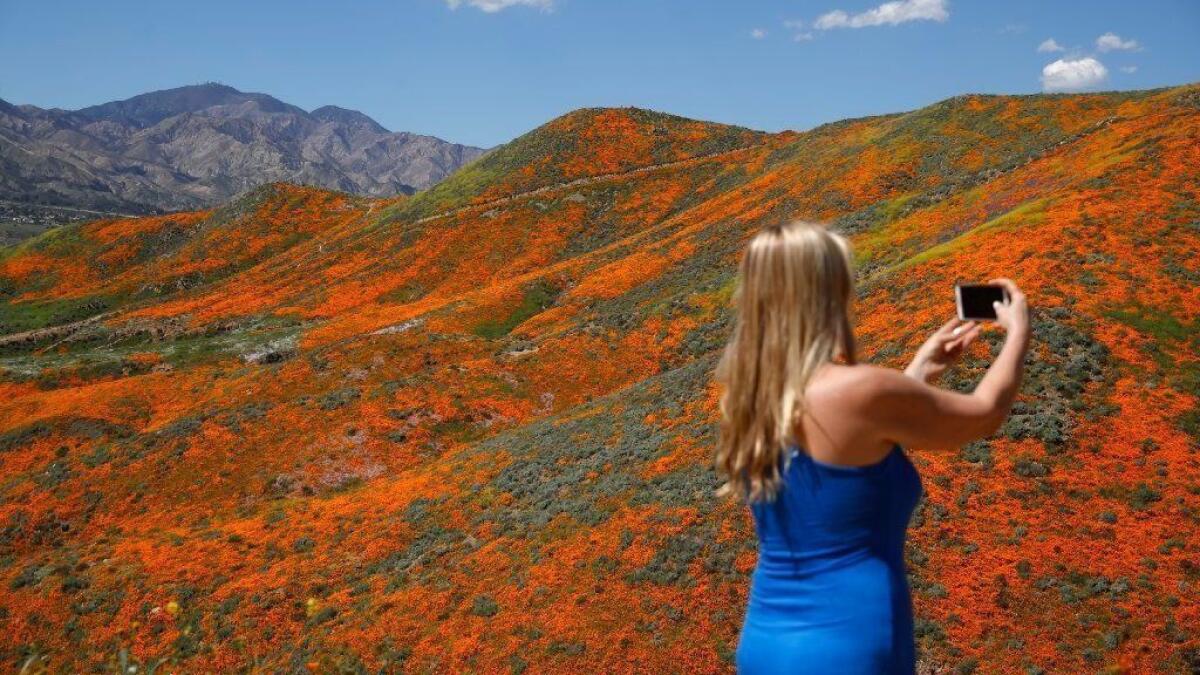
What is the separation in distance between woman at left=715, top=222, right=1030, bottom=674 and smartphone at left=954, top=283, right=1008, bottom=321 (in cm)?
63

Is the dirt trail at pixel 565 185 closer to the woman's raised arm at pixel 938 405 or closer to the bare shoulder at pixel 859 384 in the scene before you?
the woman's raised arm at pixel 938 405

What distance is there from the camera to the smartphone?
3.60 metres

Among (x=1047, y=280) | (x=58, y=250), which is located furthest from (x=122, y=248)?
(x=1047, y=280)

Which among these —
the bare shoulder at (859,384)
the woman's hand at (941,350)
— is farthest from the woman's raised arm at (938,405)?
the woman's hand at (941,350)

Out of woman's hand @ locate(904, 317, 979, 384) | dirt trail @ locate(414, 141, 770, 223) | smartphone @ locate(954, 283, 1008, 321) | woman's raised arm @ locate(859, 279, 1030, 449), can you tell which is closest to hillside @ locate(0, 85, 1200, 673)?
woman's hand @ locate(904, 317, 979, 384)

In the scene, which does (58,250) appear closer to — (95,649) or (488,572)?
(95,649)

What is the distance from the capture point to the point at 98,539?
2872cm

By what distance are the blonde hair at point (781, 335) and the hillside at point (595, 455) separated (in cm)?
625

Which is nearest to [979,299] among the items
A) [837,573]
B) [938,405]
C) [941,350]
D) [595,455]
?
[941,350]

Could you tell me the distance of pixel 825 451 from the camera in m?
2.76

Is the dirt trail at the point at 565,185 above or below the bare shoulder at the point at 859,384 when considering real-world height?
above

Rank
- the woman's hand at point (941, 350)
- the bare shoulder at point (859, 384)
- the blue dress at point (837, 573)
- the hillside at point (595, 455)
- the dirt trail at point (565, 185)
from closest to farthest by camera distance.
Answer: the bare shoulder at point (859, 384)
the blue dress at point (837, 573)
the woman's hand at point (941, 350)
the hillside at point (595, 455)
the dirt trail at point (565, 185)

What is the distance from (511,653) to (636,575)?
3480 millimetres

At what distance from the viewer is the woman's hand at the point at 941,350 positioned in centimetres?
385
